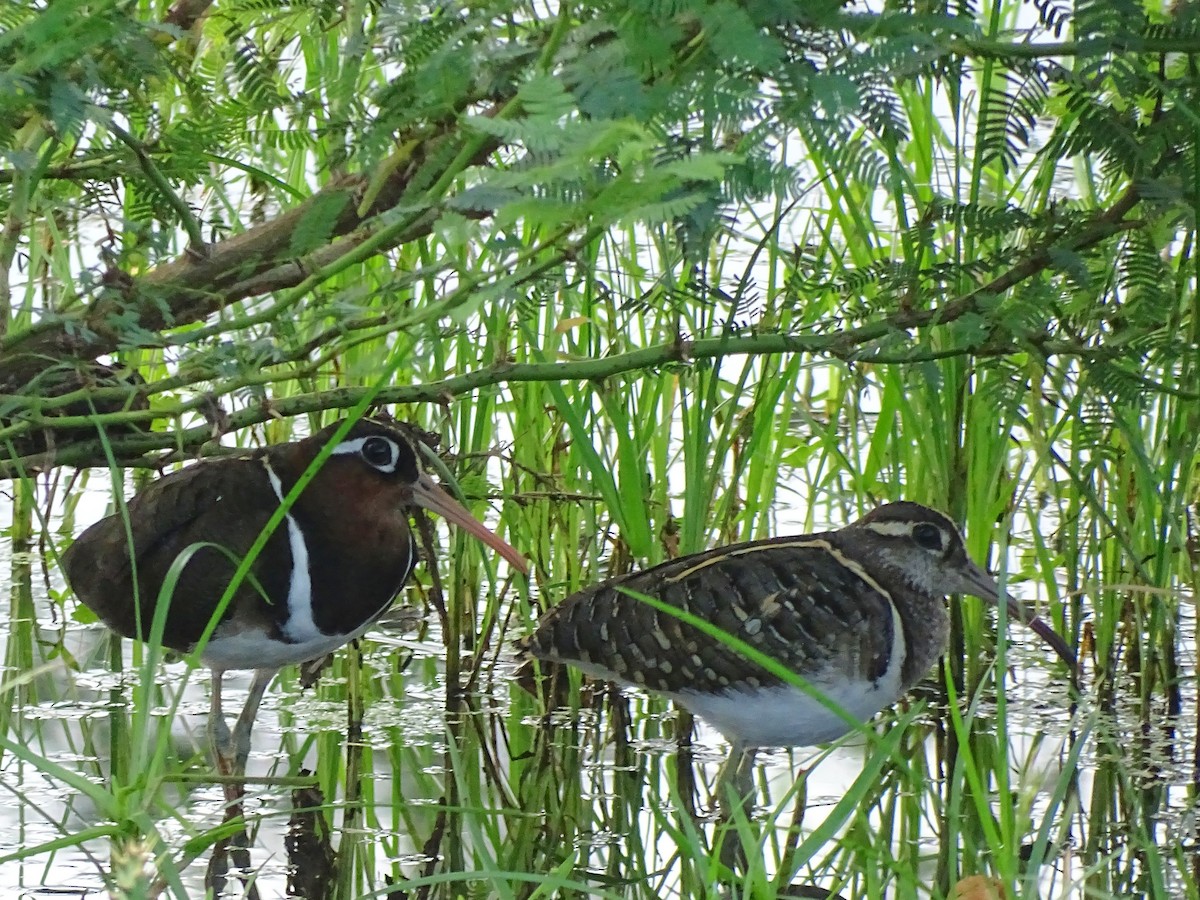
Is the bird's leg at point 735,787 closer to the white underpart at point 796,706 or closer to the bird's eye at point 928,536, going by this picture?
Answer: the white underpart at point 796,706

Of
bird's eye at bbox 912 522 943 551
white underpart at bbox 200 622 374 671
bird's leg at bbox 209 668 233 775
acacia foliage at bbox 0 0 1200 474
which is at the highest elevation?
acacia foliage at bbox 0 0 1200 474

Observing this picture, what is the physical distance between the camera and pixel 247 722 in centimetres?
343

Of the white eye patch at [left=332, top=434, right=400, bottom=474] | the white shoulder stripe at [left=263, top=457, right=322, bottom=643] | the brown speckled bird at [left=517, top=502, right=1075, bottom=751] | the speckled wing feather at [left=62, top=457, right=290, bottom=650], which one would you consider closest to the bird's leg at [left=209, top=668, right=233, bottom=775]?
the speckled wing feather at [left=62, top=457, right=290, bottom=650]

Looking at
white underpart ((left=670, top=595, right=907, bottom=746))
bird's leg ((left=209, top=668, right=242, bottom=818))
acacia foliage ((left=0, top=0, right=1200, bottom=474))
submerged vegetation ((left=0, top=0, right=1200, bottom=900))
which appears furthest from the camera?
bird's leg ((left=209, top=668, right=242, bottom=818))

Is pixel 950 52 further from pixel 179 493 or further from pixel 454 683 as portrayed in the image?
pixel 454 683

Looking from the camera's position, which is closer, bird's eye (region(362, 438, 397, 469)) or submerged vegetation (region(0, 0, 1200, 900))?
submerged vegetation (region(0, 0, 1200, 900))

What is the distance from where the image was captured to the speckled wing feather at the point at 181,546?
3199 mm

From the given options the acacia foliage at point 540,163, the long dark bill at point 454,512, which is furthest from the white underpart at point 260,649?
the acacia foliage at point 540,163

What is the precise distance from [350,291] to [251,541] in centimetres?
97

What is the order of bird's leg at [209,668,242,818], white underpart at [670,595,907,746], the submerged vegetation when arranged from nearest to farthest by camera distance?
1. the submerged vegetation
2. white underpart at [670,595,907,746]
3. bird's leg at [209,668,242,818]

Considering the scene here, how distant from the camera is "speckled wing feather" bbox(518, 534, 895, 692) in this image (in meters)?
3.20

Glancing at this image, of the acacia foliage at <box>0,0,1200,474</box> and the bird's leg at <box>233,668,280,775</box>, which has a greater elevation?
the acacia foliage at <box>0,0,1200,474</box>

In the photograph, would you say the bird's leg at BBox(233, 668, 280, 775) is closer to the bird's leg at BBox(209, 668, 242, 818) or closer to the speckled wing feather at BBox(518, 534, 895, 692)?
the bird's leg at BBox(209, 668, 242, 818)

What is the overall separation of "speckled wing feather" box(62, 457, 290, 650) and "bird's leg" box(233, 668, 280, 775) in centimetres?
23
